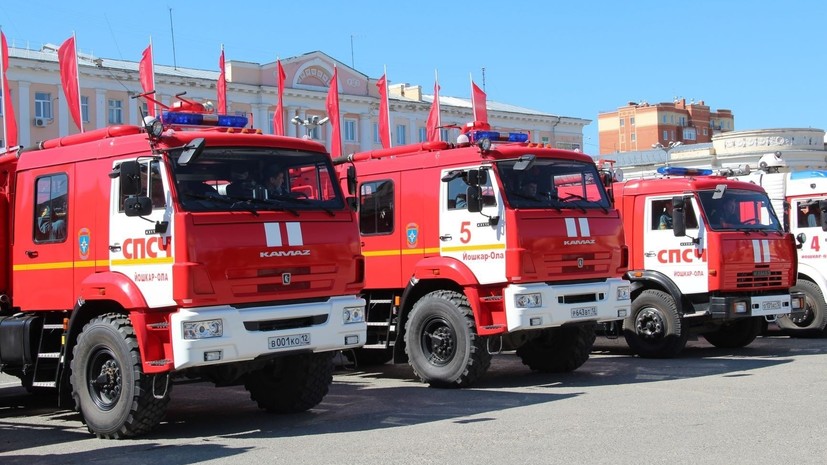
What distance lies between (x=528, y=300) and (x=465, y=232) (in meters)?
1.22

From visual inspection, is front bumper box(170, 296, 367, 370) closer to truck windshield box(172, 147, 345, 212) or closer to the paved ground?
the paved ground

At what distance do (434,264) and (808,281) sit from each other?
330 inches

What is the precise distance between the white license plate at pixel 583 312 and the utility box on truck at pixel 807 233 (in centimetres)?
619

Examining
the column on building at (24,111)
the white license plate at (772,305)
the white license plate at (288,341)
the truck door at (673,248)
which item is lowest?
the white license plate at (772,305)

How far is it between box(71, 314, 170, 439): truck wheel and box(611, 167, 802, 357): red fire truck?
26.4 ft

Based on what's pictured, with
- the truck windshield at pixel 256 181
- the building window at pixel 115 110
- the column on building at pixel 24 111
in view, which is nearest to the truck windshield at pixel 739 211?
the truck windshield at pixel 256 181

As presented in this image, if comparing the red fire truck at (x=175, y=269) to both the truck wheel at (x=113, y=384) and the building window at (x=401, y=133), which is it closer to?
the truck wheel at (x=113, y=384)

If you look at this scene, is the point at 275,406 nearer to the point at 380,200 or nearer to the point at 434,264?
the point at 434,264

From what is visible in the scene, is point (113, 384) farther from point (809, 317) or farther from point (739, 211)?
point (809, 317)

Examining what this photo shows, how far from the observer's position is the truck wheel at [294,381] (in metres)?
10.4

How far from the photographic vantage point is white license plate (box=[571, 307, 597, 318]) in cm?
1191

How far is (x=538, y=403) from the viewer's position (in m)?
10.6

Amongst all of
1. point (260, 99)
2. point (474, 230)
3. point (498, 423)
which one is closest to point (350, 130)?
point (260, 99)

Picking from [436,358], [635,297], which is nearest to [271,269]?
[436,358]
